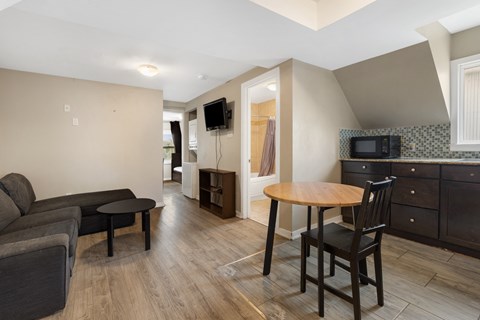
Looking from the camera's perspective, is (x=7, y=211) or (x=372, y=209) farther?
(x=7, y=211)

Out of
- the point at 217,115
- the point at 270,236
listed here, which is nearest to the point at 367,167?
the point at 270,236

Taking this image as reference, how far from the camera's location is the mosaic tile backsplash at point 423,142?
281cm

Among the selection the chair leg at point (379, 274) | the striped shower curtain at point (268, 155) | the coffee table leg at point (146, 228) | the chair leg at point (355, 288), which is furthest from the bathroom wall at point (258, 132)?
Answer: the chair leg at point (355, 288)

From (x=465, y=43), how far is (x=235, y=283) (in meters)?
3.77

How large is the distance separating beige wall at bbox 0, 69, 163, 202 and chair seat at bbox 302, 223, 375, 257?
137 inches

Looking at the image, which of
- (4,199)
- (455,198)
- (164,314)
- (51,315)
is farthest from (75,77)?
(455,198)

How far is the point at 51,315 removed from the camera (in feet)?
4.97

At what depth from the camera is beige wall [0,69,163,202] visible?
10.4 feet

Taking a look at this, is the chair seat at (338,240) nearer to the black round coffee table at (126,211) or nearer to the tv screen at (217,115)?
the black round coffee table at (126,211)

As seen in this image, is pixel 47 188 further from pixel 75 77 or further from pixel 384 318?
pixel 384 318

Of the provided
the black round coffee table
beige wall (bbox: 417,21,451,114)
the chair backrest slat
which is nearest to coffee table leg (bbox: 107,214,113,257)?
the black round coffee table

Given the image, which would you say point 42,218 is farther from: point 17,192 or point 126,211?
point 126,211

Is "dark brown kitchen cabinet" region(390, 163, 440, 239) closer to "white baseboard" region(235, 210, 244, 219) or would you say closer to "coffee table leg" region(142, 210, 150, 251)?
"white baseboard" region(235, 210, 244, 219)

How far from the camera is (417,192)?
101 inches
